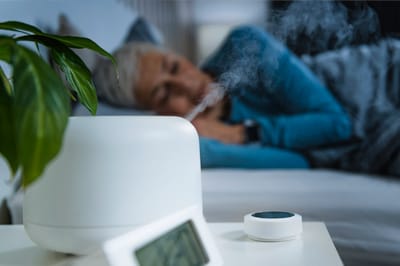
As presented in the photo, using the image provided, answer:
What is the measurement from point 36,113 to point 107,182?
0.16 metres

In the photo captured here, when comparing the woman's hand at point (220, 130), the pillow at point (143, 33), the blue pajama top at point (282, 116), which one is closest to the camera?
the blue pajama top at point (282, 116)

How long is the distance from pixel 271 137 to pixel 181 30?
493 mm

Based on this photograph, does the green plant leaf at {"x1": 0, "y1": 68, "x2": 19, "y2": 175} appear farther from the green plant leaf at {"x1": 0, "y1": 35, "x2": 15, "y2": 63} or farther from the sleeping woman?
the sleeping woman

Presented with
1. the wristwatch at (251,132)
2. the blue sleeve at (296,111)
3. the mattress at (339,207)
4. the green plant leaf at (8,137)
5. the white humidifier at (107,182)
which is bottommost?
the mattress at (339,207)

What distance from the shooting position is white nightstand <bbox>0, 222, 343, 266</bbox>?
0.56 metres

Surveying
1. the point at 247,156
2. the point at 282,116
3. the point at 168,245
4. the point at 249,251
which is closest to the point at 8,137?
the point at 168,245

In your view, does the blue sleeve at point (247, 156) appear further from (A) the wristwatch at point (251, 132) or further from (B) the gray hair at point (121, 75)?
(B) the gray hair at point (121, 75)

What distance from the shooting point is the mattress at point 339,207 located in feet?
3.08

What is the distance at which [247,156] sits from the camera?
4.00 feet

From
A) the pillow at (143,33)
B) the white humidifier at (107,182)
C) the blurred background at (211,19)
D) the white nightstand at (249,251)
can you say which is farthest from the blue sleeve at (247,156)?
the white humidifier at (107,182)

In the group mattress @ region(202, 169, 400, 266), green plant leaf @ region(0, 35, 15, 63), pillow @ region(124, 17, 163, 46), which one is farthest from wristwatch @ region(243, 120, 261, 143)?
green plant leaf @ region(0, 35, 15, 63)

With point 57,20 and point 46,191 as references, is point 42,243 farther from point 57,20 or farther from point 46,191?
point 57,20

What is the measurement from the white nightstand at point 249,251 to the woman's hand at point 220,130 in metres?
0.60

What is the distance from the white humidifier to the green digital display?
0.03 metres
